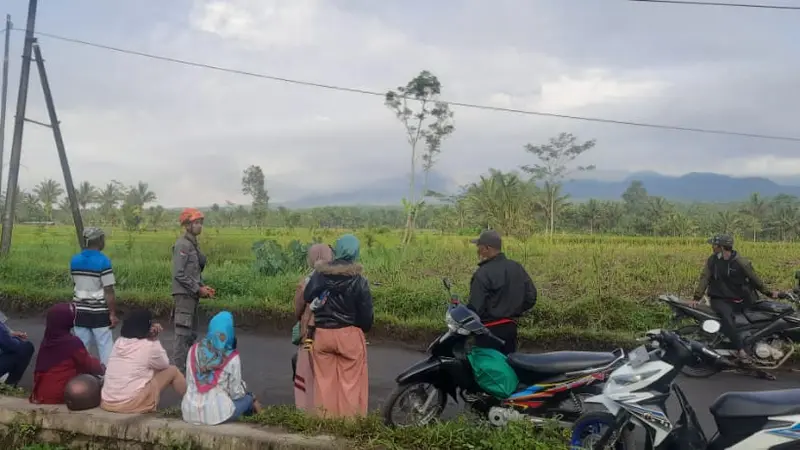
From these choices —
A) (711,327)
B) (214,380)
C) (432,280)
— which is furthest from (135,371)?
(432,280)

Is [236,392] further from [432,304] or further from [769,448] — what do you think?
[432,304]

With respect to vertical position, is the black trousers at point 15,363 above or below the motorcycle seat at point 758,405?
below

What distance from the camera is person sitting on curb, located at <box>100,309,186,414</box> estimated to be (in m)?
4.30

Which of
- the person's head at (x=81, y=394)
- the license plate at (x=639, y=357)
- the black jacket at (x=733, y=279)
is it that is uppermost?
the black jacket at (x=733, y=279)

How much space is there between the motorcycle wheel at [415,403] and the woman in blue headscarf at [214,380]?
1058 millimetres

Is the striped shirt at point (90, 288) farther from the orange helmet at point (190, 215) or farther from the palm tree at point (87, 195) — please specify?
the palm tree at point (87, 195)

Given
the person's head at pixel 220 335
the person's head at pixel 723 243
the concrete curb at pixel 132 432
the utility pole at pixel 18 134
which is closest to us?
the concrete curb at pixel 132 432

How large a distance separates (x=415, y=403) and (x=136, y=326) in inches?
83.8

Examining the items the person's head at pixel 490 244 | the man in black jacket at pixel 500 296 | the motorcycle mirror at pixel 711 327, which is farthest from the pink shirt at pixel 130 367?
the motorcycle mirror at pixel 711 327

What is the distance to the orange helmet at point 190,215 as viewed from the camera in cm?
556

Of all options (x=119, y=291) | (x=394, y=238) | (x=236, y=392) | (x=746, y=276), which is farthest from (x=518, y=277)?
(x=394, y=238)

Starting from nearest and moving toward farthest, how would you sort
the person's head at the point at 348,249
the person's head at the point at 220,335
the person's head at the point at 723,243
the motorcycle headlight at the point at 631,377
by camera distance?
the motorcycle headlight at the point at 631,377 < the person's head at the point at 220,335 < the person's head at the point at 348,249 < the person's head at the point at 723,243

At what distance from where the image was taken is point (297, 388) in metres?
4.72

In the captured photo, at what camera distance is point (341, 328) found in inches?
Answer: 168
